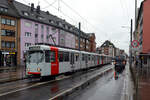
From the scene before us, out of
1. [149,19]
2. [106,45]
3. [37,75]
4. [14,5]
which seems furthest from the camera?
[106,45]

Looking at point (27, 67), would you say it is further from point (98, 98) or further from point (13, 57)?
point (13, 57)

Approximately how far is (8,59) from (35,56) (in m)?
21.6

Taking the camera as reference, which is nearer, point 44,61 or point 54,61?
point 44,61

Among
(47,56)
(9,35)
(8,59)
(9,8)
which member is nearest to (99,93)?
(47,56)

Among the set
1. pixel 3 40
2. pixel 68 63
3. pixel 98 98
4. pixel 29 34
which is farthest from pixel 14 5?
pixel 98 98

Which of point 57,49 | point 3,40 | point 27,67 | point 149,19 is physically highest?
point 149,19

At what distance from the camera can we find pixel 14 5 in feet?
116

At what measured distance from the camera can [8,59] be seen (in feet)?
103

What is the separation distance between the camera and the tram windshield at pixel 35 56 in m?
12.3

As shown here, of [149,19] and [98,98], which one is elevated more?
[149,19]

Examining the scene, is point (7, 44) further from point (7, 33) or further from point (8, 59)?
point (8, 59)

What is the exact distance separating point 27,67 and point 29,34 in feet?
81.6

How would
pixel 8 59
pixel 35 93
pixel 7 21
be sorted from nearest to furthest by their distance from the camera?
pixel 35 93 → pixel 8 59 → pixel 7 21

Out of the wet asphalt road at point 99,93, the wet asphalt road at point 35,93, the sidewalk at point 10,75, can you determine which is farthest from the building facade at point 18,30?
the wet asphalt road at point 99,93
